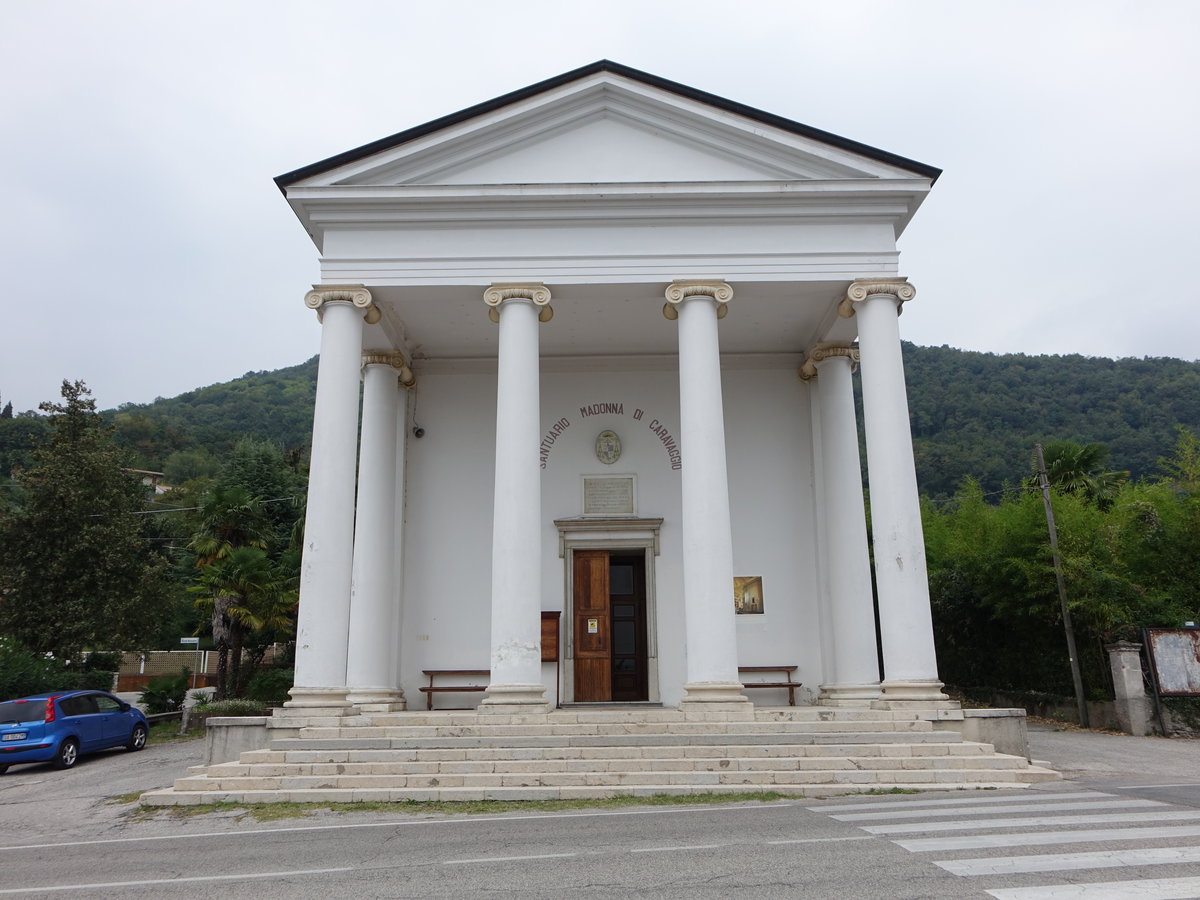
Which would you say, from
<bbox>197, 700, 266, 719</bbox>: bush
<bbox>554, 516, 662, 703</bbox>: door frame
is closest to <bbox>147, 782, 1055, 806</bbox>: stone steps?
<bbox>554, 516, 662, 703</bbox>: door frame

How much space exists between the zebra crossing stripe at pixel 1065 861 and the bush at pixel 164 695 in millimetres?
23853

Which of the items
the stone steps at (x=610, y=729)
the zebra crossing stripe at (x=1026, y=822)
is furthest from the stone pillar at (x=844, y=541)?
the zebra crossing stripe at (x=1026, y=822)

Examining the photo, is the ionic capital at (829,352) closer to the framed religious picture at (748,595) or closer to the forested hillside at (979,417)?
the framed religious picture at (748,595)

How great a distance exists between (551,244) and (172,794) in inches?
350

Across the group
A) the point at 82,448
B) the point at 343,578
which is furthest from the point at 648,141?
the point at 82,448

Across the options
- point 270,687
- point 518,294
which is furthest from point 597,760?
point 270,687

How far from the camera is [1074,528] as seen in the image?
760 inches

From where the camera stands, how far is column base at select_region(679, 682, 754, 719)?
11.5 m

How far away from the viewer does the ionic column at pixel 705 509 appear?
11977 millimetres

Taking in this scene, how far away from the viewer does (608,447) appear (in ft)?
55.6

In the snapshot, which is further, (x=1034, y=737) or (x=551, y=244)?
(x=1034, y=737)

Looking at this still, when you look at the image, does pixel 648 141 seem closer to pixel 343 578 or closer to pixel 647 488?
pixel 647 488

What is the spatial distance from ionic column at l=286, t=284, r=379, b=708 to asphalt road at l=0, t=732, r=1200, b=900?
2.82m

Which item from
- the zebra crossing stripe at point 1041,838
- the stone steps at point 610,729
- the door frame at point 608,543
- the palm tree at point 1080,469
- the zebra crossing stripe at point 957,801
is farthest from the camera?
the palm tree at point 1080,469
